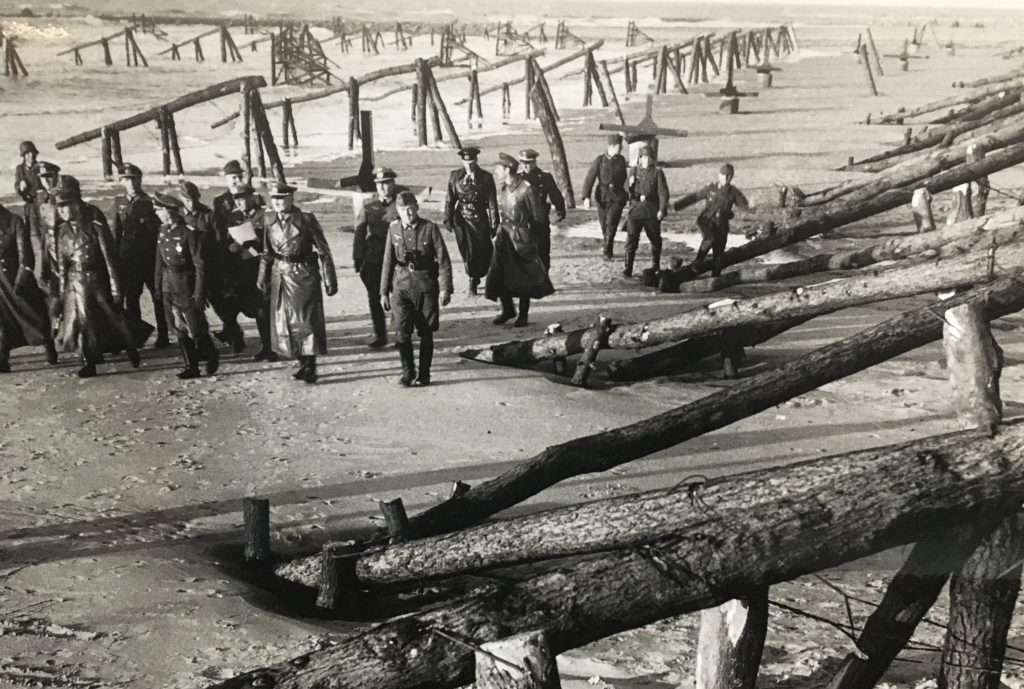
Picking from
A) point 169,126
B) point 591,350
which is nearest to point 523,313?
point 591,350

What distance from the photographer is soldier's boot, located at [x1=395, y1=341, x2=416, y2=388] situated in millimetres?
8008

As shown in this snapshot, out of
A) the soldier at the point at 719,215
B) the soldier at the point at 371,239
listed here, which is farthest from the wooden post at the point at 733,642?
the soldier at the point at 719,215

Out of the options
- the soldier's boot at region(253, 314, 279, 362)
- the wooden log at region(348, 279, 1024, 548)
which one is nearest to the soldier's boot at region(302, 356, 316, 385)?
the soldier's boot at region(253, 314, 279, 362)

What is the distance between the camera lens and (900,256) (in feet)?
26.0

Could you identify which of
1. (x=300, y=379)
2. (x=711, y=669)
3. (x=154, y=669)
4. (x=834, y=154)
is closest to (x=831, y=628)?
(x=711, y=669)

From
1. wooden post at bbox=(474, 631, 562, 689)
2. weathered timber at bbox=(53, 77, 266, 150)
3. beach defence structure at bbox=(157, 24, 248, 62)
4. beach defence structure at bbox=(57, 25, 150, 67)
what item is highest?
beach defence structure at bbox=(157, 24, 248, 62)

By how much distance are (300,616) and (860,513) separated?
273 cm

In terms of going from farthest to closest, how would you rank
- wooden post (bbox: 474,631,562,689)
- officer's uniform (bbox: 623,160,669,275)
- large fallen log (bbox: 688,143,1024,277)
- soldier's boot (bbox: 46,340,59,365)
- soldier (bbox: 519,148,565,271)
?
officer's uniform (bbox: 623,160,669,275) < soldier (bbox: 519,148,565,271) < large fallen log (bbox: 688,143,1024,277) < soldier's boot (bbox: 46,340,59,365) < wooden post (bbox: 474,631,562,689)

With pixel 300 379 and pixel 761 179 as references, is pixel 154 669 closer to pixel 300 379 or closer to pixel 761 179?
pixel 300 379

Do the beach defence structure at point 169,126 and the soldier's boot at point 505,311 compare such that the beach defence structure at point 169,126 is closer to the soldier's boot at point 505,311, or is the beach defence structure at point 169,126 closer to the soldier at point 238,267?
the soldier at point 238,267

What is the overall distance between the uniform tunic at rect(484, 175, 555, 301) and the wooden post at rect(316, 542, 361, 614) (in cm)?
507

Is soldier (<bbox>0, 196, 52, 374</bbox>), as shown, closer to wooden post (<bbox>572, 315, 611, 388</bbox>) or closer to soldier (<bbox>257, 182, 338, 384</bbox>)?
soldier (<bbox>257, 182, 338, 384</bbox>)

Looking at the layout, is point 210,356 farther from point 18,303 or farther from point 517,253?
point 517,253

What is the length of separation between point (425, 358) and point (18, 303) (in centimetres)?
343
